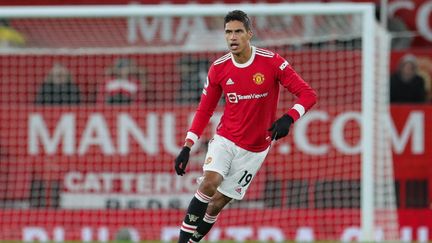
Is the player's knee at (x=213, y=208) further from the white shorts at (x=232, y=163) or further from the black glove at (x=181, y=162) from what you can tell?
the black glove at (x=181, y=162)

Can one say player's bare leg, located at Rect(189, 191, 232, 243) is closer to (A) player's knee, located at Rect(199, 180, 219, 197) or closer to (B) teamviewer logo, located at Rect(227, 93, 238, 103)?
(A) player's knee, located at Rect(199, 180, 219, 197)

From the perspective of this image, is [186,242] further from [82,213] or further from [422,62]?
[422,62]

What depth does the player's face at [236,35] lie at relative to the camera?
37.8 ft

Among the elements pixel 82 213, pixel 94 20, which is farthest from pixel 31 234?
pixel 94 20

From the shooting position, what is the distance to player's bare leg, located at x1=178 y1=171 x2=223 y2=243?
11.8 metres

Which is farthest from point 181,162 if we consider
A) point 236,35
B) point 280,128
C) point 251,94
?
point 236,35

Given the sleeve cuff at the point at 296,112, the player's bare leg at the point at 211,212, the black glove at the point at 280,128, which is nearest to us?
the black glove at the point at 280,128

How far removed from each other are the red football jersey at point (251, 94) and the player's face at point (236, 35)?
0.26m

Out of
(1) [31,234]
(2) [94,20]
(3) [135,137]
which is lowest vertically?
(1) [31,234]

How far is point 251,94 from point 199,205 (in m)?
0.96

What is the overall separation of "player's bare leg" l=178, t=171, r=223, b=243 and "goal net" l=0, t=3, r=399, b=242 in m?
5.22

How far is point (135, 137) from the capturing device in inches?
705

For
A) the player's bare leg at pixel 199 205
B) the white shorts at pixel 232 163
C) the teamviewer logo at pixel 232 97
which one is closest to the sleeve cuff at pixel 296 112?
the teamviewer logo at pixel 232 97

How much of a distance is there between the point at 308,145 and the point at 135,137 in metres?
2.07
